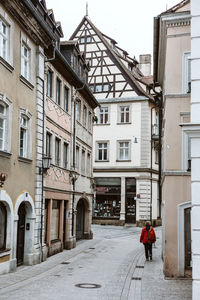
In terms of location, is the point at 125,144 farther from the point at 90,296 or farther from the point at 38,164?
the point at 90,296

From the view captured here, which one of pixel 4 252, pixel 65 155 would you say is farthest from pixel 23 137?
pixel 65 155

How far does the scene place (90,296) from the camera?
38.1 feet

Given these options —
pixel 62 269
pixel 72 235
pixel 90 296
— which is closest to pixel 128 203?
pixel 72 235

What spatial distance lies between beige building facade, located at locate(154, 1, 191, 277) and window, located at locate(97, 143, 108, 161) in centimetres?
2517

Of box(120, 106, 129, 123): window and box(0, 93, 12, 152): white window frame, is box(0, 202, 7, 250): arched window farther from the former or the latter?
box(120, 106, 129, 123): window

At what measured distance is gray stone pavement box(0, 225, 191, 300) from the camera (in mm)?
11742

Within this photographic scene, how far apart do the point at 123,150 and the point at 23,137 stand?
24658mm

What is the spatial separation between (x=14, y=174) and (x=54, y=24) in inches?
351

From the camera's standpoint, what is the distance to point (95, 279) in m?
14.2

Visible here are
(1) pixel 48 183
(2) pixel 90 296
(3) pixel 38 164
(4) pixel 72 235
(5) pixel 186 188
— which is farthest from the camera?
(4) pixel 72 235

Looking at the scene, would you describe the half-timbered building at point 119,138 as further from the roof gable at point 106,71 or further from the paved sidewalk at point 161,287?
the paved sidewalk at point 161,287

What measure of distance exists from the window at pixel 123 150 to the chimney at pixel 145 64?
1235cm

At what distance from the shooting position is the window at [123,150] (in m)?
40.5

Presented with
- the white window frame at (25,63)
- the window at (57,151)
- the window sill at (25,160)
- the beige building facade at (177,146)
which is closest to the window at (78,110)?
the window at (57,151)
